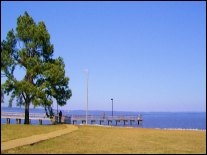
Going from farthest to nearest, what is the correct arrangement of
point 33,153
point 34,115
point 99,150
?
point 34,115
point 99,150
point 33,153

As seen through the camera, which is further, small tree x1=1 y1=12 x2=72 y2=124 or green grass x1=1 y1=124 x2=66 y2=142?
small tree x1=1 y1=12 x2=72 y2=124

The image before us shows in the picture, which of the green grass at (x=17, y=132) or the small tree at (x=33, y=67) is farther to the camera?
the small tree at (x=33, y=67)

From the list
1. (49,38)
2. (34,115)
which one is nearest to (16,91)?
(49,38)

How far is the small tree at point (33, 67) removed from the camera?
163 feet

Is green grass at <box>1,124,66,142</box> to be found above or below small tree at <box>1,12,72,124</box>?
below

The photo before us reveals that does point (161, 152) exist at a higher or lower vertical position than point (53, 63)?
lower

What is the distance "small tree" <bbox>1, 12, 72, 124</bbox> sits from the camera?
49.8 meters

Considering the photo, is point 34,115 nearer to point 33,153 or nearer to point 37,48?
point 37,48

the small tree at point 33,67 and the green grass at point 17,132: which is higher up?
the small tree at point 33,67

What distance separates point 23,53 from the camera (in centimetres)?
5144

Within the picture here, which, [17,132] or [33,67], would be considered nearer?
[17,132]

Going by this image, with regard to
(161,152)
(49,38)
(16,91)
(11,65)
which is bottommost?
(161,152)

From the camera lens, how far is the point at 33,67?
5019 cm

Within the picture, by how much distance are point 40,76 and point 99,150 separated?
30231mm
